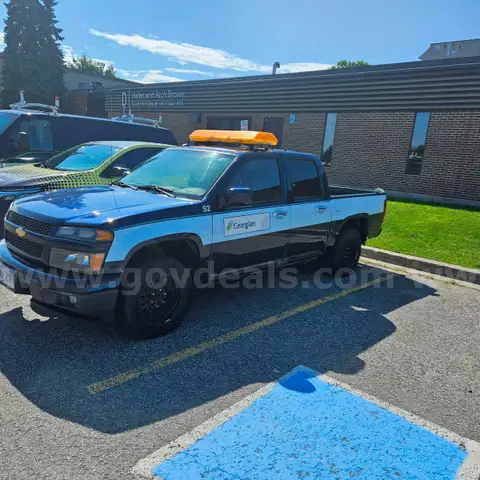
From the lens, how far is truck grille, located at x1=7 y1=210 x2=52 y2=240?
3.54 m

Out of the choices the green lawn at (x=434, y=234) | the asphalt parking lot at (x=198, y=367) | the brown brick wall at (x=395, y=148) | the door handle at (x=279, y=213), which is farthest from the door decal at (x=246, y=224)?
the brown brick wall at (x=395, y=148)

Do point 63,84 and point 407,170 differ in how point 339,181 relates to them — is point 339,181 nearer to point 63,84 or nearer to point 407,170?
point 407,170

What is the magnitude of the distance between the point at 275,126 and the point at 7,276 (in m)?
15.4

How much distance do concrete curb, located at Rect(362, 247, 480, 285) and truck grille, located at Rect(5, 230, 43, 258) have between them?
5898 millimetres

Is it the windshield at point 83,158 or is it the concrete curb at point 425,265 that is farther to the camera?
the windshield at point 83,158

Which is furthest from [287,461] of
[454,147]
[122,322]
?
[454,147]

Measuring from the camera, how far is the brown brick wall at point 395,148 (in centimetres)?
1277

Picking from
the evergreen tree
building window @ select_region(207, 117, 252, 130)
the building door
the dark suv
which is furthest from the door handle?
the evergreen tree

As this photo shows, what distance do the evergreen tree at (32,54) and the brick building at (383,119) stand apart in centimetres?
2380

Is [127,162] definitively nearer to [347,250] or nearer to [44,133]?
[44,133]

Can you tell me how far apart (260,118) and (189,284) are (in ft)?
49.7

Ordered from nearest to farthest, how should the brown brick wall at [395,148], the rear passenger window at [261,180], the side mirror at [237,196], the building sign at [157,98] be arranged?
the side mirror at [237,196] → the rear passenger window at [261,180] → the brown brick wall at [395,148] → the building sign at [157,98]

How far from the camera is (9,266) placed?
371 cm

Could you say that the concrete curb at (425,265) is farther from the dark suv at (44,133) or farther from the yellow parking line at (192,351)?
the dark suv at (44,133)
